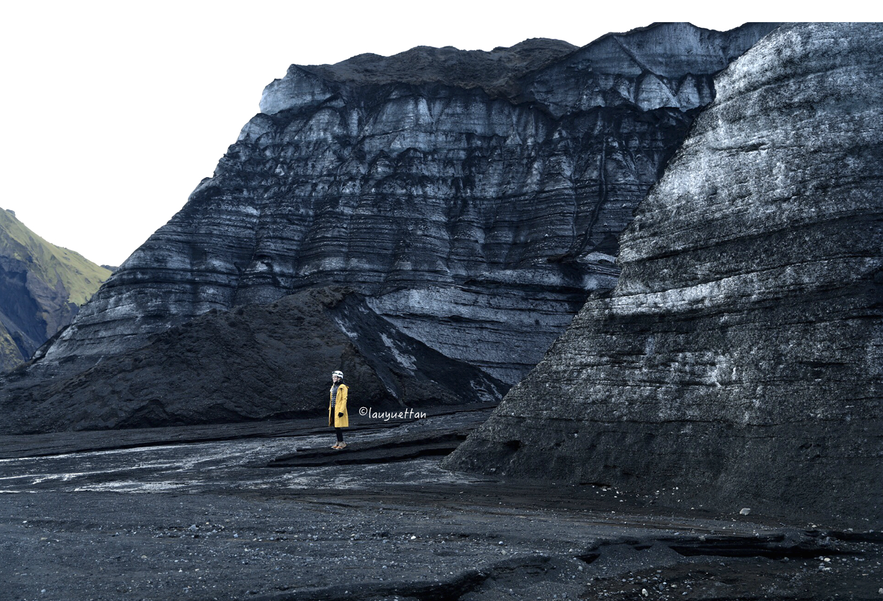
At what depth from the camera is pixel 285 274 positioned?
131ft

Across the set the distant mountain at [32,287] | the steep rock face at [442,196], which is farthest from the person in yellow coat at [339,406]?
the distant mountain at [32,287]

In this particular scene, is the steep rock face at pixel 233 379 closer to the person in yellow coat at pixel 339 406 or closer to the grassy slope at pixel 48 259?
the person in yellow coat at pixel 339 406

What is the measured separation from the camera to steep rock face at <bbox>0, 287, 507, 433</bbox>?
76.2 feet

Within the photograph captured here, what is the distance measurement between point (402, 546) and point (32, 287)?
3886 inches

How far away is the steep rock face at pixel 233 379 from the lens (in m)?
23.2

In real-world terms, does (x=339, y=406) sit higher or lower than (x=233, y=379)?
lower

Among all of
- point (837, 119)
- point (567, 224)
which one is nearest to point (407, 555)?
point (837, 119)

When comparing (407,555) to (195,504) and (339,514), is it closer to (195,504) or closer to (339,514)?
(339,514)

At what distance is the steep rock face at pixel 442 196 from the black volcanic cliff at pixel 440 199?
9cm

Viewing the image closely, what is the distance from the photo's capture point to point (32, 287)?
9156 cm

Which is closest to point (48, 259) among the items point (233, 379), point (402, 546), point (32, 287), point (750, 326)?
point (32, 287)

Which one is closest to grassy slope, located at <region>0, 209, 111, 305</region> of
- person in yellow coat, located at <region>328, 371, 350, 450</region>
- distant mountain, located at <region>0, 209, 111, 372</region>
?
distant mountain, located at <region>0, 209, 111, 372</region>

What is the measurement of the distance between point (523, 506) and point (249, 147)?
40566 millimetres

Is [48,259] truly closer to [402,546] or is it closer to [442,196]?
[442,196]
